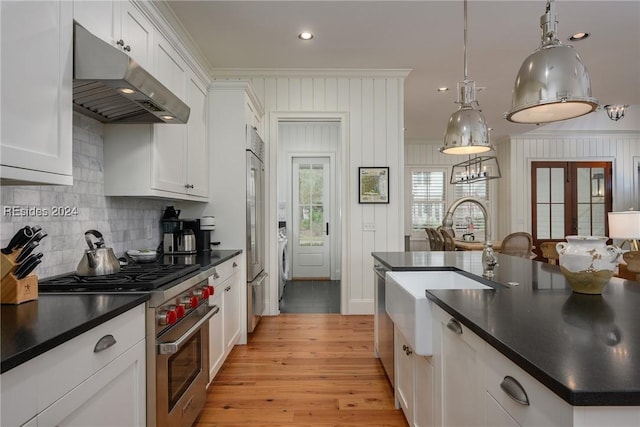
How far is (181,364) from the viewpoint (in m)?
1.74

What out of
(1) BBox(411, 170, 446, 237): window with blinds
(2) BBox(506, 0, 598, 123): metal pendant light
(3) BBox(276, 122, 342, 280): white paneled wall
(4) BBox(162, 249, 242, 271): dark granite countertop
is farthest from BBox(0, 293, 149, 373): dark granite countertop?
(1) BBox(411, 170, 446, 237): window with blinds

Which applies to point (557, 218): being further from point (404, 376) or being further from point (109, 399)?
point (109, 399)

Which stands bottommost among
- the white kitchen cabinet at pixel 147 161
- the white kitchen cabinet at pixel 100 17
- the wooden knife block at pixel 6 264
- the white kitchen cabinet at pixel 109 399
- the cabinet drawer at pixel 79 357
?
the white kitchen cabinet at pixel 109 399

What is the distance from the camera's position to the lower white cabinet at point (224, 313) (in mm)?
2432

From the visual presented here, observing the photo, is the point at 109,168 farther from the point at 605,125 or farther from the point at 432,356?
the point at 605,125

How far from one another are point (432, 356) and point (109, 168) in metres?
2.12

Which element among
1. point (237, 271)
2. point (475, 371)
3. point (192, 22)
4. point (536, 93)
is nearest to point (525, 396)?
point (475, 371)

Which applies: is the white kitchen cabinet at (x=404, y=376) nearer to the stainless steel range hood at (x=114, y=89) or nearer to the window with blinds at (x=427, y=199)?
the stainless steel range hood at (x=114, y=89)

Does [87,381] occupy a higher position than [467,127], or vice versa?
[467,127]

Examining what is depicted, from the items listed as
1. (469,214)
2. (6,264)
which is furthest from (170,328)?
(469,214)

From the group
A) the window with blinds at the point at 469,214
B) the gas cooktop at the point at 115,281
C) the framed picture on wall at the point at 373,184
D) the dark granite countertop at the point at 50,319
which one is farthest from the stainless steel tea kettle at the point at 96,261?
the window with blinds at the point at 469,214

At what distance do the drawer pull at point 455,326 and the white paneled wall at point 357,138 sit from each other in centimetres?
298

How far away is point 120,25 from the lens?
1.89 meters

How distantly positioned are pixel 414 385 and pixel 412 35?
3.00 meters
